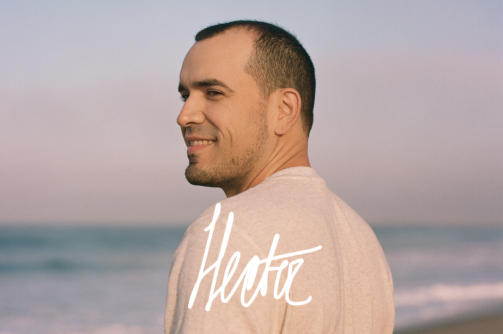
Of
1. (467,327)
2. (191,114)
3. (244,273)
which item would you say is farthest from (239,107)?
(467,327)

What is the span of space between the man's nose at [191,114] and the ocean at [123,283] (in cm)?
939

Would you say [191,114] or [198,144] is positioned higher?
[191,114]

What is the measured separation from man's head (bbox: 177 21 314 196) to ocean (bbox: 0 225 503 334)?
30.8 ft

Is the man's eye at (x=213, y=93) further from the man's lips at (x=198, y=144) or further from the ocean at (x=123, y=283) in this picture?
the ocean at (x=123, y=283)

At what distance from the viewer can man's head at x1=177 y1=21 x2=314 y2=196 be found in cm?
170

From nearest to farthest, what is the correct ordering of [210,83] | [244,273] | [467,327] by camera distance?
[244,273], [210,83], [467,327]

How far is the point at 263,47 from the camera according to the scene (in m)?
1.77

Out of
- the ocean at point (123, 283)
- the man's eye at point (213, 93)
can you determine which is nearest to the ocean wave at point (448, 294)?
the ocean at point (123, 283)

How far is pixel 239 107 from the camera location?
170 centimetres

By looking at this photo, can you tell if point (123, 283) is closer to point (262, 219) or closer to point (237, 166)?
point (237, 166)

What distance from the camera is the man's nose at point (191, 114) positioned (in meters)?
1.78

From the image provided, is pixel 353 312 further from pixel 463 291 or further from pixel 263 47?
pixel 463 291

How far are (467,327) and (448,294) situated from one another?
4.83m

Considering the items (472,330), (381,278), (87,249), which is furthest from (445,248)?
(381,278)
